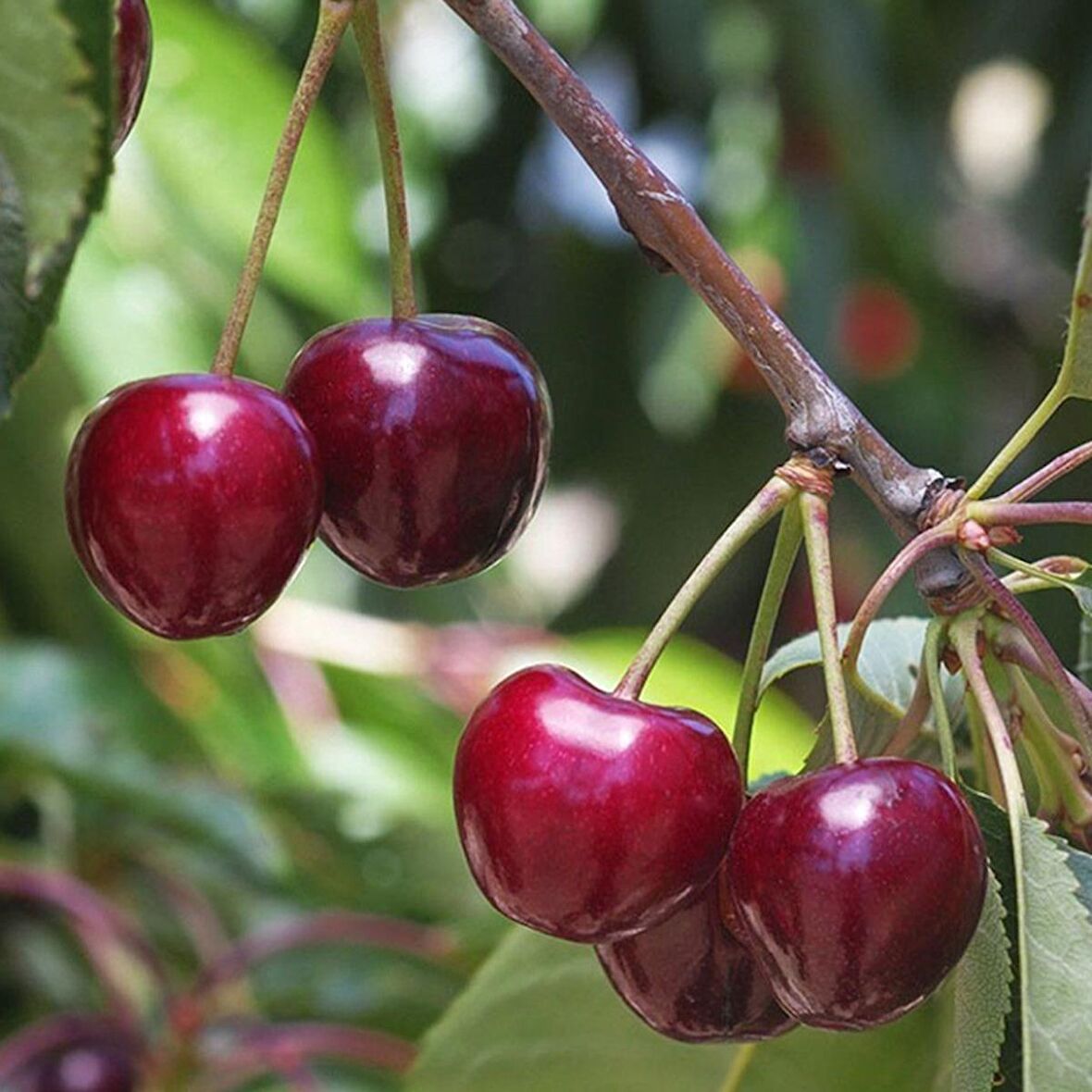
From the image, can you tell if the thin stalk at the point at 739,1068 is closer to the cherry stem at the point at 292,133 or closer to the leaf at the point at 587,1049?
the leaf at the point at 587,1049

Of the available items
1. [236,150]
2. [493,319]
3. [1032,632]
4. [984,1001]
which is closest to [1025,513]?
[1032,632]

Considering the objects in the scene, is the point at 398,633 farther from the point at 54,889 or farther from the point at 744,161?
the point at 744,161

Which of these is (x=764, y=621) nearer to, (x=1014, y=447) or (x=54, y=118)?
(x=1014, y=447)

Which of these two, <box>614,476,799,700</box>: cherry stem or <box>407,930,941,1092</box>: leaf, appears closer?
<box>614,476,799,700</box>: cherry stem

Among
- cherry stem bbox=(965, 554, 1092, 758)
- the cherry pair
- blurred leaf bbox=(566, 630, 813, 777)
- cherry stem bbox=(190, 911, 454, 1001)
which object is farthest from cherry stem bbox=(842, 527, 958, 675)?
blurred leaf bbox=(566, 630, 813, 777)

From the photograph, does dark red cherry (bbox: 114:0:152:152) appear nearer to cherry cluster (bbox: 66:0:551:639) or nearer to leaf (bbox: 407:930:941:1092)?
cherry cluster (bbox: 66:0:551:639)

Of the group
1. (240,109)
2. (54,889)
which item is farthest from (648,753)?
(240,109)

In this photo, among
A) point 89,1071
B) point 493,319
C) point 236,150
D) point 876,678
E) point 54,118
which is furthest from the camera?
point 493,319
